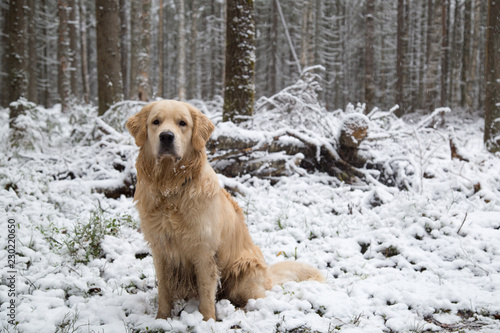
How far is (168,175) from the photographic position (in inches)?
96.6

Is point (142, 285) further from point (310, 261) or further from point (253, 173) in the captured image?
point (253, 173)

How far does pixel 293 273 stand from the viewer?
3.01 meters

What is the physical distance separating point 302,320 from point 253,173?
3.20 meters

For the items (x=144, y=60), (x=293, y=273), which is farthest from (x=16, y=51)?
(x=293, y=273)

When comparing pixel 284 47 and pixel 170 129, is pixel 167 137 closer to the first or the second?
pixel 170 129

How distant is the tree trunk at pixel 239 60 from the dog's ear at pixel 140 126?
343 centimetres

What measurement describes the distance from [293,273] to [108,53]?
6584mm

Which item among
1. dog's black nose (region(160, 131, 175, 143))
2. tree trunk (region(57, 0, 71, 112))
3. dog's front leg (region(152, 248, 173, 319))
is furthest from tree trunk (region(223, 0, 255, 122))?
tree trunk (region(57, 0, 71, 112))

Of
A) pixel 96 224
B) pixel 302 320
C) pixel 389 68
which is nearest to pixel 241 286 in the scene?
pixel 302 320

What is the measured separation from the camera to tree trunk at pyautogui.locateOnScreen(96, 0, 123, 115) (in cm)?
714

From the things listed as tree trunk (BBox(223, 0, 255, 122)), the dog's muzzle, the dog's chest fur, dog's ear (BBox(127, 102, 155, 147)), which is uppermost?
tree trunk (BBox(223, 0, 255, 122))

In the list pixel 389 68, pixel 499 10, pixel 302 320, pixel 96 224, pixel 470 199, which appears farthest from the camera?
pixel 389 68

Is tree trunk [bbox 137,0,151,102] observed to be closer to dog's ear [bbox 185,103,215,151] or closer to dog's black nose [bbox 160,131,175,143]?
dog's ear [bbox 185,103,215,151]

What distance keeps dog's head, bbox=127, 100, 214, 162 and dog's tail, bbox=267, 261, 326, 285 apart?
1.34 meters
